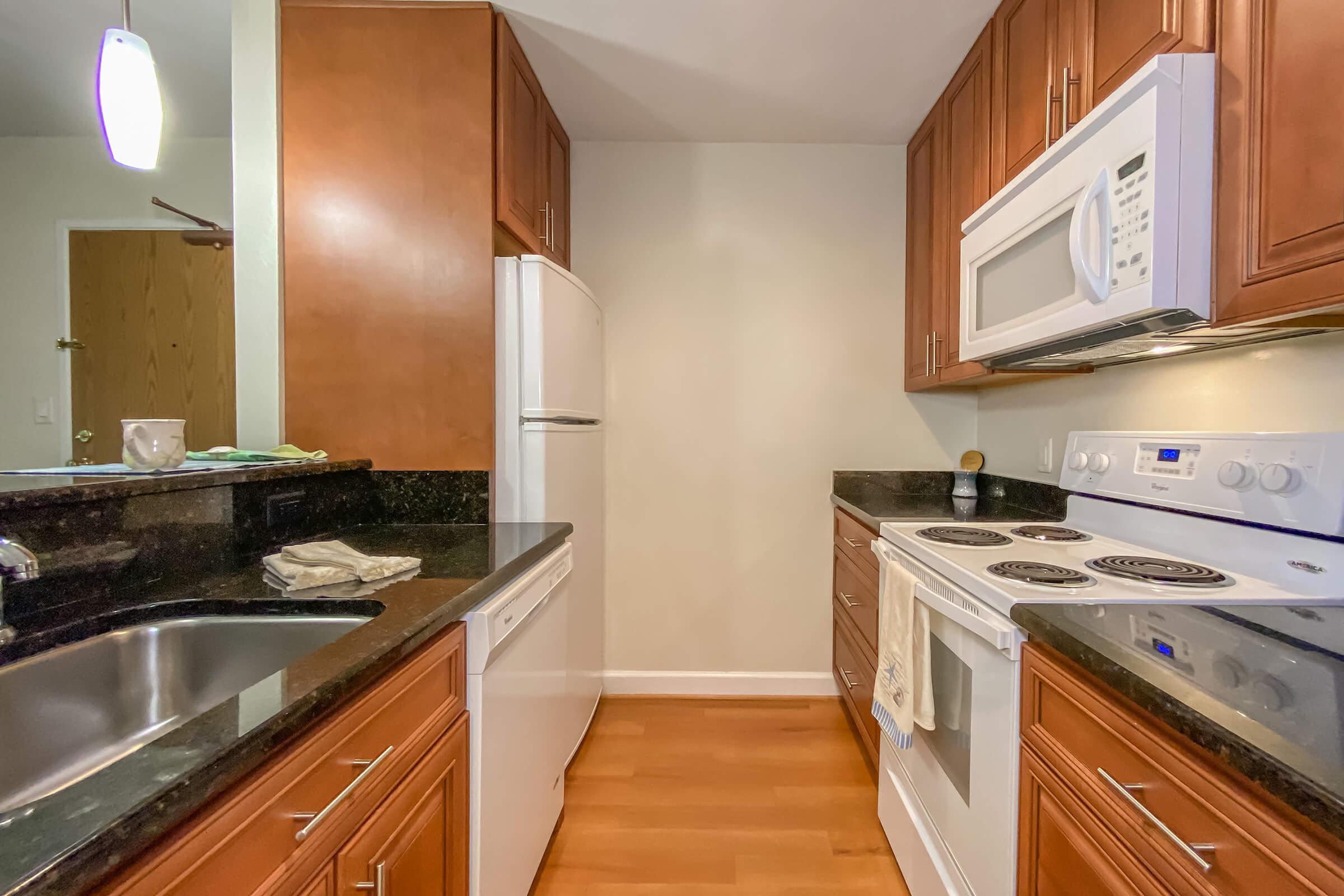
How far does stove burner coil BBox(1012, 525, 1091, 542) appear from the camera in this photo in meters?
1.50

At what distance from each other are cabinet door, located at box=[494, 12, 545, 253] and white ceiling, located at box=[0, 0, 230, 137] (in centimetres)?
86

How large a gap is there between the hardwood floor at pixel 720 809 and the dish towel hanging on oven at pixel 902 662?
0.45 m

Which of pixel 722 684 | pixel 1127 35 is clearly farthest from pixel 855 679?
pixel 1127 35

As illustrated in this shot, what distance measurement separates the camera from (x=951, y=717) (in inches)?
50.8

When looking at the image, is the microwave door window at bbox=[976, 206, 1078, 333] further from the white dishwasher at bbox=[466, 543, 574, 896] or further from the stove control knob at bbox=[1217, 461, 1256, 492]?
the white dishwasher at bbox=[466, 543, 574, 896]

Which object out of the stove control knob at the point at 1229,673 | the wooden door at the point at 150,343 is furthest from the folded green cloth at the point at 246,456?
the stove control knob at the point at 1229,673

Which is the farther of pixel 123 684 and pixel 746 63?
pixel 746 63

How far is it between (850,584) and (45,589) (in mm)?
2227

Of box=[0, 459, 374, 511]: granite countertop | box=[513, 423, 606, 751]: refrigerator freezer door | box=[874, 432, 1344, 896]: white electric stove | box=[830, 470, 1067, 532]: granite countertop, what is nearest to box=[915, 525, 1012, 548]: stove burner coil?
box=[874, 432, 1344, 896]: white electric stove

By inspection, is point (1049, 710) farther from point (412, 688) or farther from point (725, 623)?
point (725, 623)

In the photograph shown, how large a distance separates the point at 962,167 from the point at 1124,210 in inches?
41.7

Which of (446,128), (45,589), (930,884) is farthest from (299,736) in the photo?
(446,128)

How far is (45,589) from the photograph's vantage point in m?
0.91

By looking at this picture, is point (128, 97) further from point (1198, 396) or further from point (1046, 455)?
point (1046, 455)
